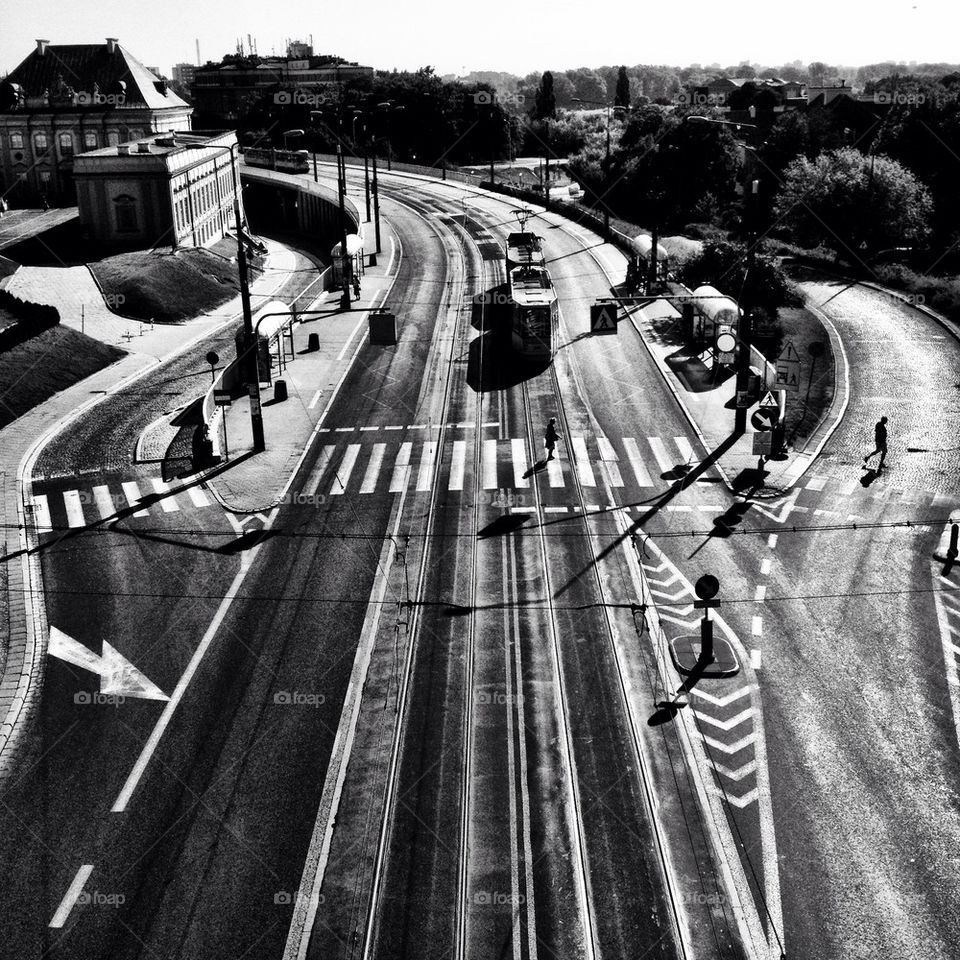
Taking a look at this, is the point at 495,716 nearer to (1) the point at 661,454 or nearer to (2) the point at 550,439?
(2) the point at 550,439

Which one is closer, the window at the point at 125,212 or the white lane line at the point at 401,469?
the white lane line at the point at 401,469

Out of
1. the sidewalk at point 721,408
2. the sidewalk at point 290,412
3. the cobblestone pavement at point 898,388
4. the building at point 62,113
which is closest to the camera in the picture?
the sidewalk at point 290,412

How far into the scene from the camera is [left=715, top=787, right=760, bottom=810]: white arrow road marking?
22922 millimetres

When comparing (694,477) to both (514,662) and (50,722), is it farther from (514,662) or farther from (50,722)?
(50,722)

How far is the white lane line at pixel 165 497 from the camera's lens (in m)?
37.9

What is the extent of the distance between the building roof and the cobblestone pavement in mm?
63947

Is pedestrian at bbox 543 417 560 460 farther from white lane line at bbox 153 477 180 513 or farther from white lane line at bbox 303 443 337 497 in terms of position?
white lane line at bbox 153 477 180 513

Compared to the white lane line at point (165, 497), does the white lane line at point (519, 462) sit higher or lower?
higher

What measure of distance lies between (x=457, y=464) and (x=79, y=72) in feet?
244

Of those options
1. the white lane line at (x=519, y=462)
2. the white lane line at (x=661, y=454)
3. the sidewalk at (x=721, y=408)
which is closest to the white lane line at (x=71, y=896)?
the white lane line at (x=519, y=462)

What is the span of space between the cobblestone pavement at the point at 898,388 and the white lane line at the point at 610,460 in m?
7.53

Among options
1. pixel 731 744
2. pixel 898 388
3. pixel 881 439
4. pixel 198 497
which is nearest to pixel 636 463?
pixel 881 439

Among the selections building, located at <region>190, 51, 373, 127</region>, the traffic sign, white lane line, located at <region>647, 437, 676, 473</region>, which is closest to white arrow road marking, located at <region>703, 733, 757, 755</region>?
white lane line, located at <region>647, 437, 676, 473</region>

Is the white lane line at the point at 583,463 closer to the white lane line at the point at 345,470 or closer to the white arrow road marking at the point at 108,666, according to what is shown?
the white lane line at the point at 345,470
